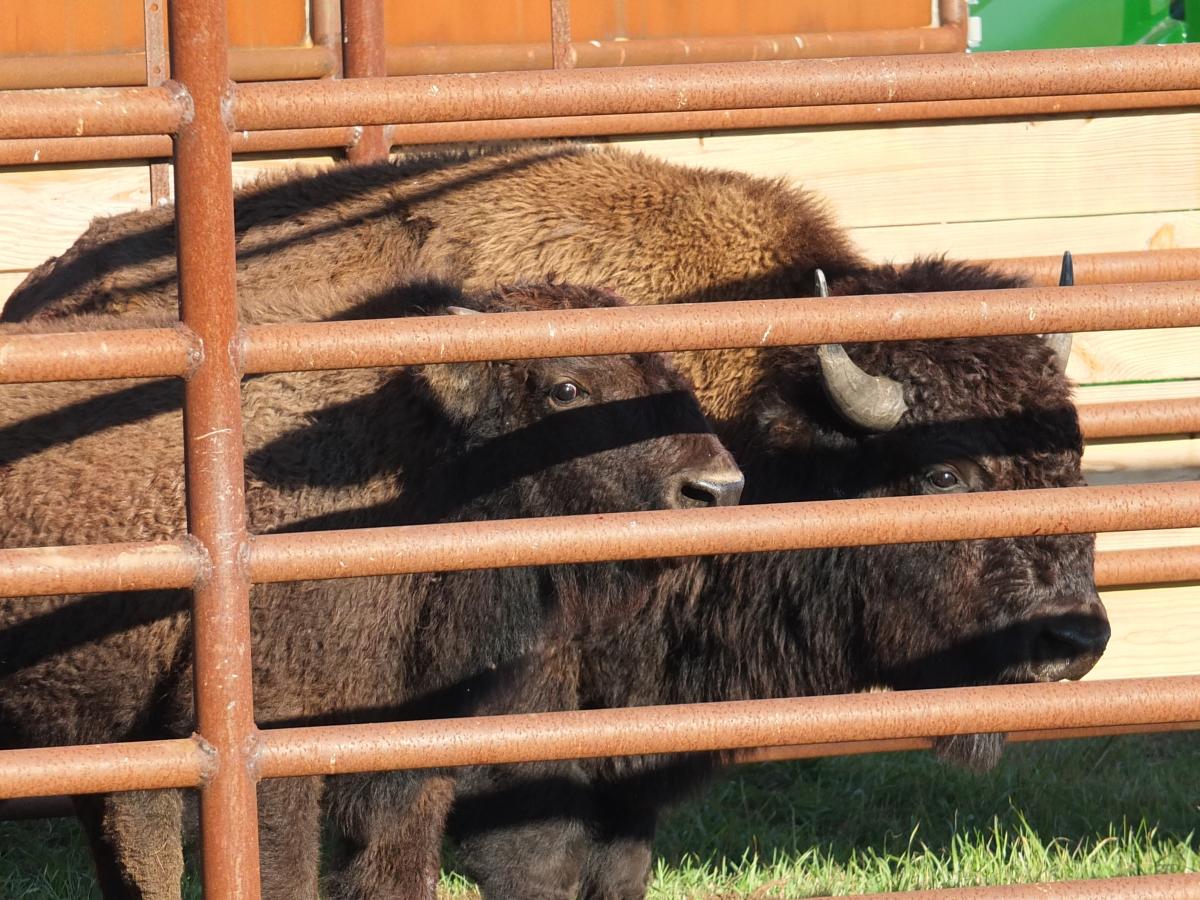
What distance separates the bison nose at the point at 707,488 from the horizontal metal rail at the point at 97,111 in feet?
5.46

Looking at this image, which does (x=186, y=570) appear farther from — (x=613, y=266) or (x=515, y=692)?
(x=613, y=266)

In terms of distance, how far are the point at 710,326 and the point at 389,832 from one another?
2.01 metres

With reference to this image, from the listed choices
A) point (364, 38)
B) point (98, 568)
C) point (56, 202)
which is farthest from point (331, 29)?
point (98, 568)

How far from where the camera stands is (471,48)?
5934mm

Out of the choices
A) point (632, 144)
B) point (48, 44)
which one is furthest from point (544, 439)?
point (48, 44)

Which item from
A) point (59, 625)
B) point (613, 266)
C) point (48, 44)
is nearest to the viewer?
point (59, 625)

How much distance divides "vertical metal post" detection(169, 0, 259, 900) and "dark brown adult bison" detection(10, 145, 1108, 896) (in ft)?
4.77

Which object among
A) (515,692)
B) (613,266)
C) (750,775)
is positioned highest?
(613,266)

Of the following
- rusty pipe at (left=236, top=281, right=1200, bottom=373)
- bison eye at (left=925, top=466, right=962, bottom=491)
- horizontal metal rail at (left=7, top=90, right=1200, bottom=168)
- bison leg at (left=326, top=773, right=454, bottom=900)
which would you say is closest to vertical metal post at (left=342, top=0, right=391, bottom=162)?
horizontal metal rail at (left=7, top=90, right=1200, bottom=168)

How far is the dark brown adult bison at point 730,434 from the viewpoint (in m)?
4.16

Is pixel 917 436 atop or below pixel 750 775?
atop

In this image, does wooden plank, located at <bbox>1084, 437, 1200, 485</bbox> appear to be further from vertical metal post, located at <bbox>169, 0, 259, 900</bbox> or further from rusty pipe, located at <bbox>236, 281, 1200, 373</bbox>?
vertical metal post, located at <bbox>169, 0, 259, 900</bbox>

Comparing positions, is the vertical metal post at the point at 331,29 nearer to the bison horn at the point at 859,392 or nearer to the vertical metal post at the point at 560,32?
the vertical metal post at the point at 560,32

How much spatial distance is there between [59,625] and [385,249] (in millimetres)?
1720
